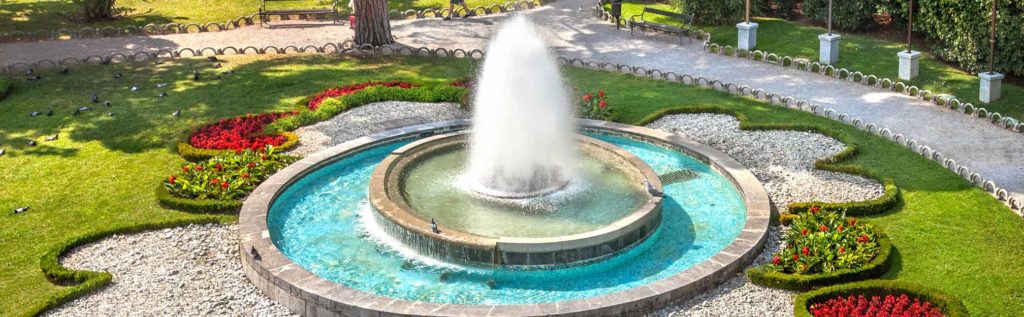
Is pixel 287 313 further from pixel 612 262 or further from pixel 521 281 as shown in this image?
pixel 612 262

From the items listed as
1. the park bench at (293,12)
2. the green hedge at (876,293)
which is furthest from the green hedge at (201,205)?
the park bench at (293,12)

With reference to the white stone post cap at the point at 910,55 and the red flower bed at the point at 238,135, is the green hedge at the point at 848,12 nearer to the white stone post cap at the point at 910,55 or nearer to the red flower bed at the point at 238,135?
the white stone post cap at the point at 910,55

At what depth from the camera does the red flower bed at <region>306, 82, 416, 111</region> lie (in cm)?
2212

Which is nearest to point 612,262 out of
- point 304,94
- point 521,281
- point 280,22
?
point 521,281

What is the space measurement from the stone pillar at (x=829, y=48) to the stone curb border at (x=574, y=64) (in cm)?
331

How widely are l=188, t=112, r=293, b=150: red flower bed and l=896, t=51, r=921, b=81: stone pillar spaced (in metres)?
14.0

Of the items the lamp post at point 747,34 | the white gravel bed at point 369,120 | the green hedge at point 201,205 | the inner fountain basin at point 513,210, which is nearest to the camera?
the inner fountain basin at point 513,210

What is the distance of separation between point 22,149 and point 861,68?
18863mm

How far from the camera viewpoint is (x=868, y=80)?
74.7 feet

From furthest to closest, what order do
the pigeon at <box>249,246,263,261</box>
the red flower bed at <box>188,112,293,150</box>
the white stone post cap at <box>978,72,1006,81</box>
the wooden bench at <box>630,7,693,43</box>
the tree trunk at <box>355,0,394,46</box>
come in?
1. the wooden bench at <box>630,7,693,43</box>
2. the tree trunk at <box>355,0,394,46</box>
3. the white stone post cap at <box>978,72,1006,81</box>
4. the red flower bed at <box>188,112,293,150</box>
5. the pigeon at <box>249,246,263,261</box>

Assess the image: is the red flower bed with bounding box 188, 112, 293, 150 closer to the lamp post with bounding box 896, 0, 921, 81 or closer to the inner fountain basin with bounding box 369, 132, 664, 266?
the inner fountain basin with bounding box 369, 132, 664, 266

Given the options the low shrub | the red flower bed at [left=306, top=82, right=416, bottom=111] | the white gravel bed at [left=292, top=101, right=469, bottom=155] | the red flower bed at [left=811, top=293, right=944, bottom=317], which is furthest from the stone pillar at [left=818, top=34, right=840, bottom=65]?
the low shrub

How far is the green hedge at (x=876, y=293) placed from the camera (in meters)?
12.5

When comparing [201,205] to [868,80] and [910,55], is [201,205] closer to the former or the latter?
[868,80]
